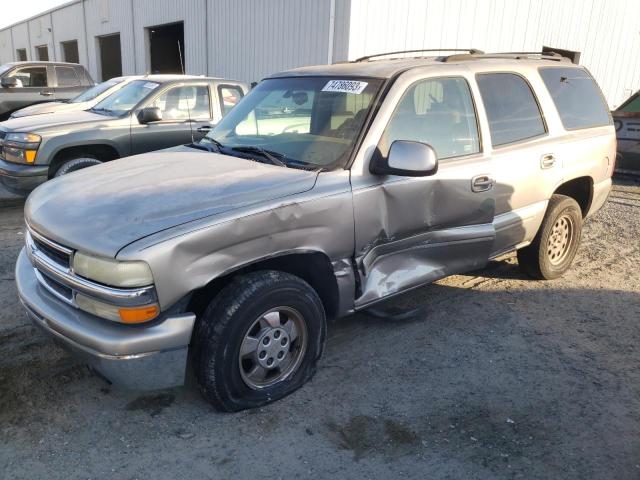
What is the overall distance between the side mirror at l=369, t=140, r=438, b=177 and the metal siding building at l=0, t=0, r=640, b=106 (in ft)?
26.6

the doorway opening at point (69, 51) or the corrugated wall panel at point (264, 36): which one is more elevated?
the corrugated wall panel at point (264, 36)

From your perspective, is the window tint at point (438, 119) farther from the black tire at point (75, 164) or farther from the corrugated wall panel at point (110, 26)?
the corrugated wall panel at point (110, 26)

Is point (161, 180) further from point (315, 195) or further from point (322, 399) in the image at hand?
point (322, 399)

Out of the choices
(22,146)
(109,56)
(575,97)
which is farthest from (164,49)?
(575,97)

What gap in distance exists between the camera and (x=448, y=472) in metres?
2.64

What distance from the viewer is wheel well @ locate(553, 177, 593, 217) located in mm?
5004

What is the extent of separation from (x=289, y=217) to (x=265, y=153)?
0.73 m

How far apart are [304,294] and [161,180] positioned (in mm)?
1052

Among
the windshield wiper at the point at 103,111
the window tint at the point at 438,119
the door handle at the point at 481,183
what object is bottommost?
the windshield wiper at the point at 103,111

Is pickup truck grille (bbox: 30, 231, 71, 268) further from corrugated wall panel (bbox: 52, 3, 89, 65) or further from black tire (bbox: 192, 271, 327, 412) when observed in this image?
corrugated wall panel (bbox: 52, 3, 89, 65)

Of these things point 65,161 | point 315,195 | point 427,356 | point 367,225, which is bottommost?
point 427,356

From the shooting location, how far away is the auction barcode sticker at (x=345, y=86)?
11.5 feet

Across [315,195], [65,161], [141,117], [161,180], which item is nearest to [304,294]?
[315,195]

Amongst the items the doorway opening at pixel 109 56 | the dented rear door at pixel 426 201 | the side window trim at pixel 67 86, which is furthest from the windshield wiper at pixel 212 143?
the doorway opening at pixel 109 56
